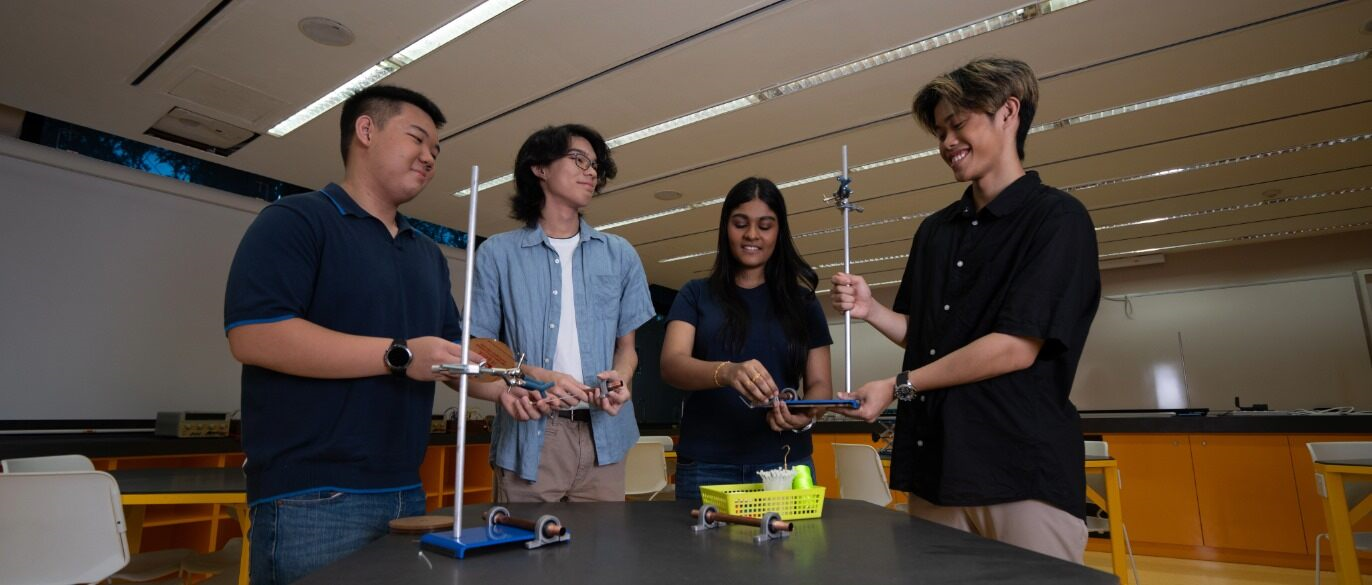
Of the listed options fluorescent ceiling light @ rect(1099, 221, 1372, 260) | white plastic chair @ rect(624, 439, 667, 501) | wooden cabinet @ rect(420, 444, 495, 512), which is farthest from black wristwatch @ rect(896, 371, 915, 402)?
fluorescent ceiling light @ rect(1099, 221, 1372, 260)

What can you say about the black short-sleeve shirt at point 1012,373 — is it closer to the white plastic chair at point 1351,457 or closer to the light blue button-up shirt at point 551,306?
the light blue button-up shirt at point 551,306

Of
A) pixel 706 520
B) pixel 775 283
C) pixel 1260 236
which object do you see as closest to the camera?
pixel 706 520

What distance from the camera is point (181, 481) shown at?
2.70 metres

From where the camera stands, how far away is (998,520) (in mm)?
1183

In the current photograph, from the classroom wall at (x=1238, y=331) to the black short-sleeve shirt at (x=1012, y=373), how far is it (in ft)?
20.4

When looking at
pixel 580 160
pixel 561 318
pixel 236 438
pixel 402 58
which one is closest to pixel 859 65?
pixel 402 58

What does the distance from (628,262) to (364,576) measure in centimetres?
120

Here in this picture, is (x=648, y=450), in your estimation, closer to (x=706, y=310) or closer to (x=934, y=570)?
(x=706, y=310)

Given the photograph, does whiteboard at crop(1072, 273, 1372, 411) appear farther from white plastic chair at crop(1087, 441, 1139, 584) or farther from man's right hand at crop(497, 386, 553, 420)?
man's right hand at crop(497, 386, 553, 420)

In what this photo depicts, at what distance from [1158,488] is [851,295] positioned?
4.55 metres

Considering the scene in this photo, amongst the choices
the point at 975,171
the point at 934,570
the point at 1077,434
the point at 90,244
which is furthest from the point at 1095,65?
the point at 90,244

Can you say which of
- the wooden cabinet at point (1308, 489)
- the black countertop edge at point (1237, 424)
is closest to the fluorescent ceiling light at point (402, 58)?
the black countertop edge at point (1237, 424)

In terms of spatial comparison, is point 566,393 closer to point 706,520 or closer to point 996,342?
point 706,520

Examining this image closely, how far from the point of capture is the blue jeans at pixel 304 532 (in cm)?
106
